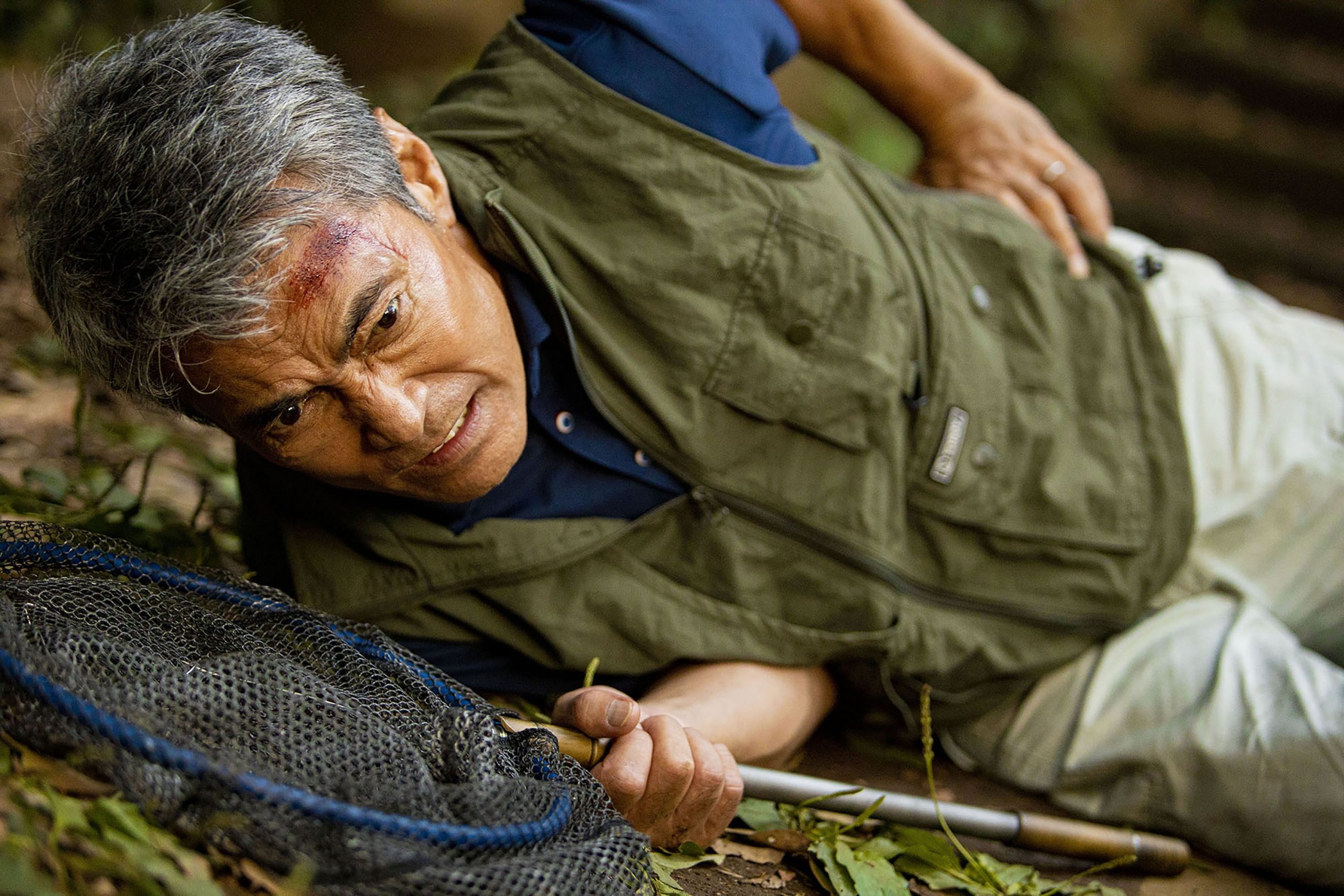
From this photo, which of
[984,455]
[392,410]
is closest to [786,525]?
[984,455]

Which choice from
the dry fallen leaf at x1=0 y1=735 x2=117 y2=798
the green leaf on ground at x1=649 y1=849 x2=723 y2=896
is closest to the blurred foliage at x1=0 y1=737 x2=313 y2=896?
the dry fallen leaf at x1=0 y1=735 x2=117 y2=798

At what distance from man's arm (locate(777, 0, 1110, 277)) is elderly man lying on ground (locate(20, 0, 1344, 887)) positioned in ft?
0.17

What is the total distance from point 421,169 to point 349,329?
1.72ft

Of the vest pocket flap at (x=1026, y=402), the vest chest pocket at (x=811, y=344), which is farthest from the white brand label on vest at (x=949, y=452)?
the vest chest pocket at (x=811, y=344)

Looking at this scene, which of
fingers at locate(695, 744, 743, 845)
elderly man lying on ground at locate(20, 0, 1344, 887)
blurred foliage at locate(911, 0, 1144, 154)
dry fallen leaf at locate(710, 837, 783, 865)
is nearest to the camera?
elderly man lying on ground at locate(20, 0, 1344, 887)

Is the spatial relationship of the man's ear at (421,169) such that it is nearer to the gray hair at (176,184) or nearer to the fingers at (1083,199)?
the gray hair at (176,184)

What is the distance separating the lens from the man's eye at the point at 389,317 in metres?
1.89

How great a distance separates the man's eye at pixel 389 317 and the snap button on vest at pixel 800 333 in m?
0.92

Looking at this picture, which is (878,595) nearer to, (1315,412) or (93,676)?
(1315,412)

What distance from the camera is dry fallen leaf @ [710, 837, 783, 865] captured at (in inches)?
87.2

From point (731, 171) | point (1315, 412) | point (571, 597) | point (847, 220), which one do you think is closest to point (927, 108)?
point (847, 220)

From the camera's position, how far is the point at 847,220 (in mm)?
2559

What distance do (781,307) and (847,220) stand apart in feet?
0.98

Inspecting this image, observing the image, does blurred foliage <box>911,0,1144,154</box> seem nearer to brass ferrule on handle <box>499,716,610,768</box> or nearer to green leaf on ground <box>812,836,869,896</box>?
green leaf on ground <box>812,836,869,896</box>
